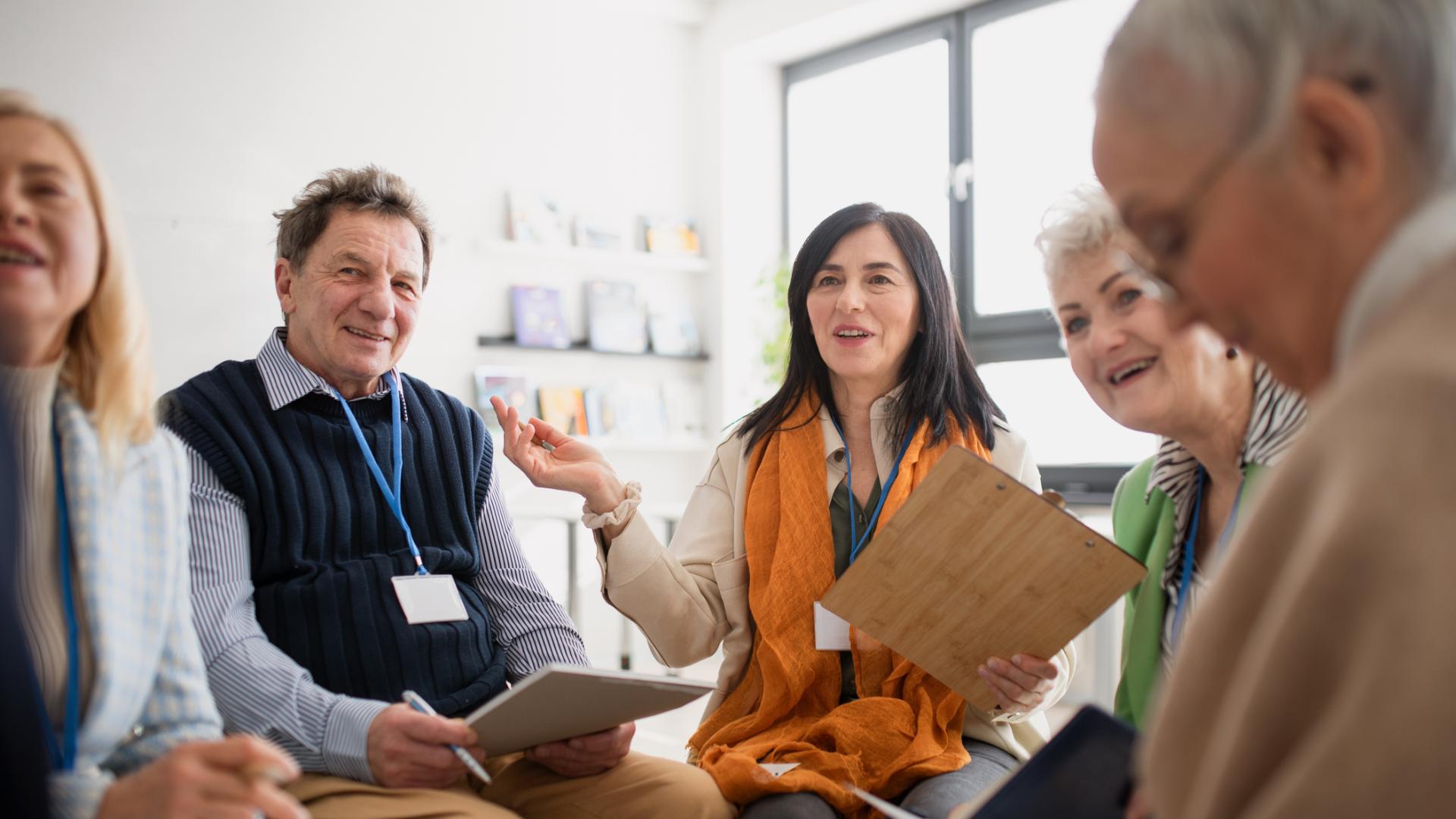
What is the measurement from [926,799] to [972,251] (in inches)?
169

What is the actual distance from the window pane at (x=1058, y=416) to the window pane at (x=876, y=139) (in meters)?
0.74

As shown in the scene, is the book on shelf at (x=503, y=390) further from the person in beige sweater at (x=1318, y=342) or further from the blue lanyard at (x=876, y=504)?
the person in beige sweater at (x=1318, y=342)

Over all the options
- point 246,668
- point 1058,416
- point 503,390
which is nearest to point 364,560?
point 246,668

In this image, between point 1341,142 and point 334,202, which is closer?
point 1341,142

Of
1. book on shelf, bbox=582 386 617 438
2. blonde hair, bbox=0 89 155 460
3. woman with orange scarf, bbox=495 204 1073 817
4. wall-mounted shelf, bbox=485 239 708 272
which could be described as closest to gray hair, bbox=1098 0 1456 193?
blonde hair, bbox=0 89 155 460

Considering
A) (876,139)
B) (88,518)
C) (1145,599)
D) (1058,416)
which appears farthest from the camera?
(876,139)

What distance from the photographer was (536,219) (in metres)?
5.88

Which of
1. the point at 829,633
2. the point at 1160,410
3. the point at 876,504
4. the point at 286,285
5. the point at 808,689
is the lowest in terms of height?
the point at 808,689

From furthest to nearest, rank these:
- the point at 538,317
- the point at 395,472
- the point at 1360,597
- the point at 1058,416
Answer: the point at 538,317
the point at 1058,416
the point at 395,472
the point at 1360,597

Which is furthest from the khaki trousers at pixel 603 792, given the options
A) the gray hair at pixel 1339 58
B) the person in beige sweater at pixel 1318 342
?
the gray hair at pixel 1339 58

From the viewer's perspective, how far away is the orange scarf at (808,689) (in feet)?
6.41

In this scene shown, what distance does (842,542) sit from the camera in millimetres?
2299

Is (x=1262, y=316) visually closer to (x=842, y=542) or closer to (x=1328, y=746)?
(x=1328, y=746)

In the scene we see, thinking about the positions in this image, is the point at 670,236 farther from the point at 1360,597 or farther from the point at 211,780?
the point at 1360,597
